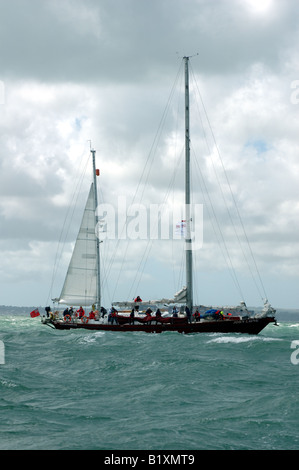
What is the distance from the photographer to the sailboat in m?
48.4

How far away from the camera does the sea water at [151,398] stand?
1571cm

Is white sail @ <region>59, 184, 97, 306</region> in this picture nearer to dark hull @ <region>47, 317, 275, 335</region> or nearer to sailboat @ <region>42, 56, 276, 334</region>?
sailboat @ <region>42, 56, 276, 334</region>

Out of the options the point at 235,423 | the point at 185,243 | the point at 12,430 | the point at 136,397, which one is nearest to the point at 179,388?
the point at 136,397

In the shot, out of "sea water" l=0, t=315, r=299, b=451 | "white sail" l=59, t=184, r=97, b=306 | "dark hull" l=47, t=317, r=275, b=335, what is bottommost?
"sea water" l=0, t=315, r=299, b=451

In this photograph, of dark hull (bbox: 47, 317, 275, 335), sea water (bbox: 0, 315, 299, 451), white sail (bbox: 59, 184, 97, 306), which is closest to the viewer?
sea water (bbox: 0, 315, 299, 451)

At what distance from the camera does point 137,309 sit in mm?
52844

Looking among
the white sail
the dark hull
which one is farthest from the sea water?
the white sail

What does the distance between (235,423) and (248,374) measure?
9.82 metres

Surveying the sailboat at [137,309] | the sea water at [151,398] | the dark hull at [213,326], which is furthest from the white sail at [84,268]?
the sea water at [151,398]

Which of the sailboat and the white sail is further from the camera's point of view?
the white sail

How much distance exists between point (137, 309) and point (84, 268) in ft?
30.8

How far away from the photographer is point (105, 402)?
66.2 ft

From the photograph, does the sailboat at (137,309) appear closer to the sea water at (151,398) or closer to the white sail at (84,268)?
the white sail at (84,268)
